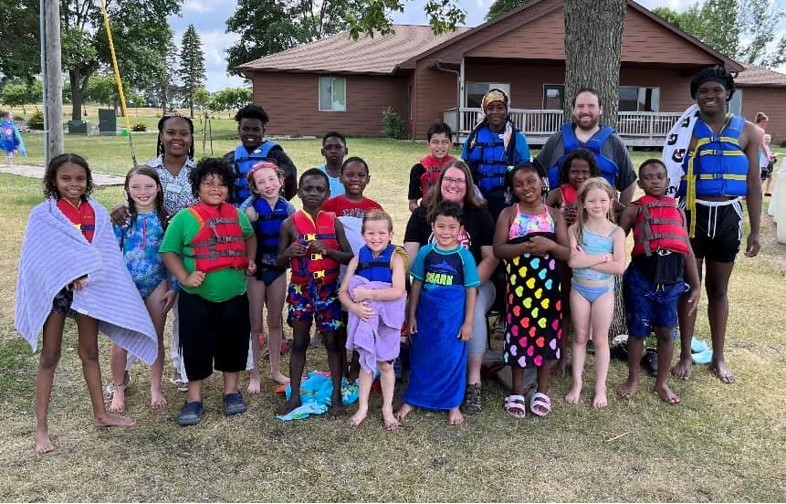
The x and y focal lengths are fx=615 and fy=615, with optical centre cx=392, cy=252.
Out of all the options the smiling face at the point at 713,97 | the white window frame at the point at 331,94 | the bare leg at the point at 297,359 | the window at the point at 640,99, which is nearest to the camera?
the bare leg at the point at 297,359

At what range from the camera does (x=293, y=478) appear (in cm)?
297

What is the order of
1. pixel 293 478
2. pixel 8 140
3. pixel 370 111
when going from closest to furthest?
pixel 293 478, pixel 8 140, pixel 370 111

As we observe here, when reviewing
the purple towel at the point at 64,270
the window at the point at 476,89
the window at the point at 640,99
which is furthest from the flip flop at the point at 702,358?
the window at the point at 640,99

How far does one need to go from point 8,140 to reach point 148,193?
1660 cm

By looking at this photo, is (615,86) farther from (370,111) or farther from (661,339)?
(370,111)

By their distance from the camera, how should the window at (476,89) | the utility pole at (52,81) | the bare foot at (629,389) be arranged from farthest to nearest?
the window at (476,89)
the utility pole at (52,81)
the bare foot at (629,389)

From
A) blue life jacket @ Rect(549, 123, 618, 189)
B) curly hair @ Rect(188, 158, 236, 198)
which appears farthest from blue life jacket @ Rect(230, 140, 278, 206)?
blue life jacket @ Rect(549, 123, 618, 189)

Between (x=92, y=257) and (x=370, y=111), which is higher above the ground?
(x=370, y=111)

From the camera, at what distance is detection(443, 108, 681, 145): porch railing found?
19938mm

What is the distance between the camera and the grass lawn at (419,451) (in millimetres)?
2879

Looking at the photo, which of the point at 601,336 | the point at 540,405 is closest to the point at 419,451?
the point at 540,405

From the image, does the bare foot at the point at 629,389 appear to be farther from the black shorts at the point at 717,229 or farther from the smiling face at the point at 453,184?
the smiling face at the point at 453,184

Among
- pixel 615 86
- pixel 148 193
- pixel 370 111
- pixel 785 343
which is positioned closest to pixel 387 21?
pixel 615 86

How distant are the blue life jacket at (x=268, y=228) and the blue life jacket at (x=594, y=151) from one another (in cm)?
178
